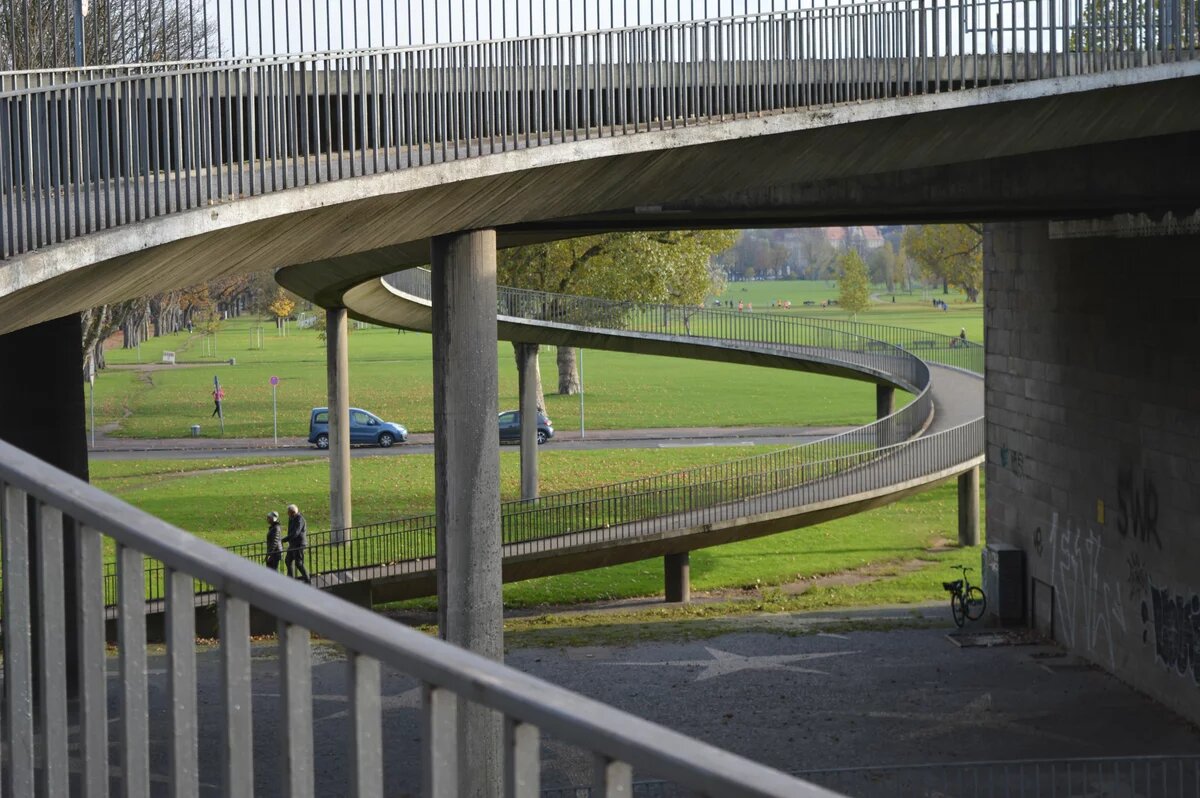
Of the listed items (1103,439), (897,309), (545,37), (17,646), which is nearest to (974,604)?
(1103,439)

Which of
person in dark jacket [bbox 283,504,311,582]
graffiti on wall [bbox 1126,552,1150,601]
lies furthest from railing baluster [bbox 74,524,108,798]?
person in dark jacket [bbox 283,504,311,582]

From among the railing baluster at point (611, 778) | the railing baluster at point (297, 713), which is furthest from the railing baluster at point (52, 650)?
the railing baluster at point (611, 778)

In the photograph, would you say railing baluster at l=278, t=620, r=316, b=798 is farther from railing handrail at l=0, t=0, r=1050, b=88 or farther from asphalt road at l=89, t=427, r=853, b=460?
asphalt road at l=89, t=427, r=853, b=460

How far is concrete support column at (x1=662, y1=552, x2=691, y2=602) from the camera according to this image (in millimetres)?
27672

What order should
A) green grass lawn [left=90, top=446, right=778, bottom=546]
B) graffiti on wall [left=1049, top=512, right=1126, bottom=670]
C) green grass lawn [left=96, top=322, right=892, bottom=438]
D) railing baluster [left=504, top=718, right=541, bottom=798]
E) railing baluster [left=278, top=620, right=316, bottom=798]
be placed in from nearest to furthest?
railing baluster [left=504, top=718, right=541, bottom=798]
railing baluster [left=278, top=620, right=316, bottom=798]
graffiti on wall [left=1049, top=512, right=1126, bottom=670]
green grass lawn [left=90, top=446, right=778, bottom=546]
green grass lawn [left=96, top=322, right=892, bottom=438]

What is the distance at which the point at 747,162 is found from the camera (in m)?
15.0

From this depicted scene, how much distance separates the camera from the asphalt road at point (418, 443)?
157 ft

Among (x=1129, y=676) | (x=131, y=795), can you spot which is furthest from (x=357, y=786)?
(x=1129, y=676)

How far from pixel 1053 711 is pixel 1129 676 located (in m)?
1.68

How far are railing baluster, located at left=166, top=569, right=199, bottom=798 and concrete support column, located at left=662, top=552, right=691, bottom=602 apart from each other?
993 inches

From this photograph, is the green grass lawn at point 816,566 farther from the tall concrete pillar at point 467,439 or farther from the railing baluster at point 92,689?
the railing baluster at point 92,689

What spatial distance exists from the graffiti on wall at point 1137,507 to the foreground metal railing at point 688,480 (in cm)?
723

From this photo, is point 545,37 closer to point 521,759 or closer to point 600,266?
point 521,759

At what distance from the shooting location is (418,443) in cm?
5116
